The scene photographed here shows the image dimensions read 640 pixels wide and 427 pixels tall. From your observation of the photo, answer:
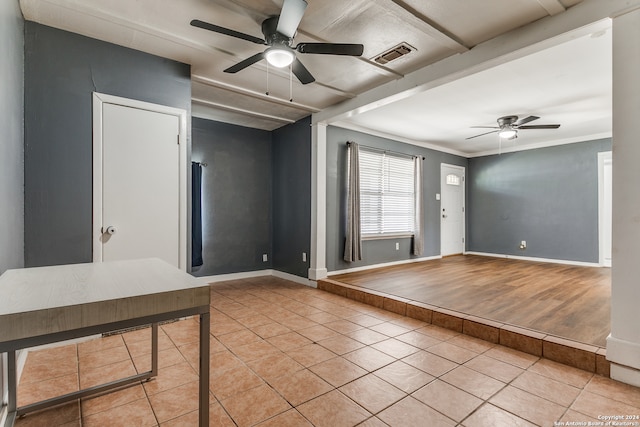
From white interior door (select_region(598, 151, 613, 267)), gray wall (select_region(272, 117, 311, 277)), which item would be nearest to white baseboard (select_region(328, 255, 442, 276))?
gray wall (select_region(272, 117, 311, 277))

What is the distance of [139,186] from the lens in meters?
2.91

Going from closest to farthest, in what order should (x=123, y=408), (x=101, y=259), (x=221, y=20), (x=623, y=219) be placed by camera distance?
(x=123, y=408) < (x=623, y=219) < (x=221, y=20) < (x=101, y=259)

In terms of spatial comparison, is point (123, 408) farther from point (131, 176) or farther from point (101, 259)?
point (131, 176)

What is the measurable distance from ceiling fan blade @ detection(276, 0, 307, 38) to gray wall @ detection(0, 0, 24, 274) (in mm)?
1577

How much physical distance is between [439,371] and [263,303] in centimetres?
215

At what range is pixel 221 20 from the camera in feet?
7.90

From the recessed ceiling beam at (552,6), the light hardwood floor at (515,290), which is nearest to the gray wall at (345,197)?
the light hardwood floor at (515,290)

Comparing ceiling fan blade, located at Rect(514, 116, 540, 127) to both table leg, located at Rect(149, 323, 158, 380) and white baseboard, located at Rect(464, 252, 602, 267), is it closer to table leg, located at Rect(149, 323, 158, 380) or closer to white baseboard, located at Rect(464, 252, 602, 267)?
white baseboard, located at Rect(464, 252, 602, 267)

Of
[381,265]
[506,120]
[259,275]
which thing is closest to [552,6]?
[506,120]

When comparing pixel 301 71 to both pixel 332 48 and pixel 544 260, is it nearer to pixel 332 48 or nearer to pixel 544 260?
pixel 332 48

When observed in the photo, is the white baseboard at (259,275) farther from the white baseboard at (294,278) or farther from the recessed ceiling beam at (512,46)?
the recessed ceiling beam at (512,46)

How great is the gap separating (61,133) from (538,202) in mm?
7485

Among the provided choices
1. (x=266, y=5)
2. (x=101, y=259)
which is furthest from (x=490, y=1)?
(x=101, y=259)

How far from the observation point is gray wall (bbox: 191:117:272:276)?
4.75 meters
